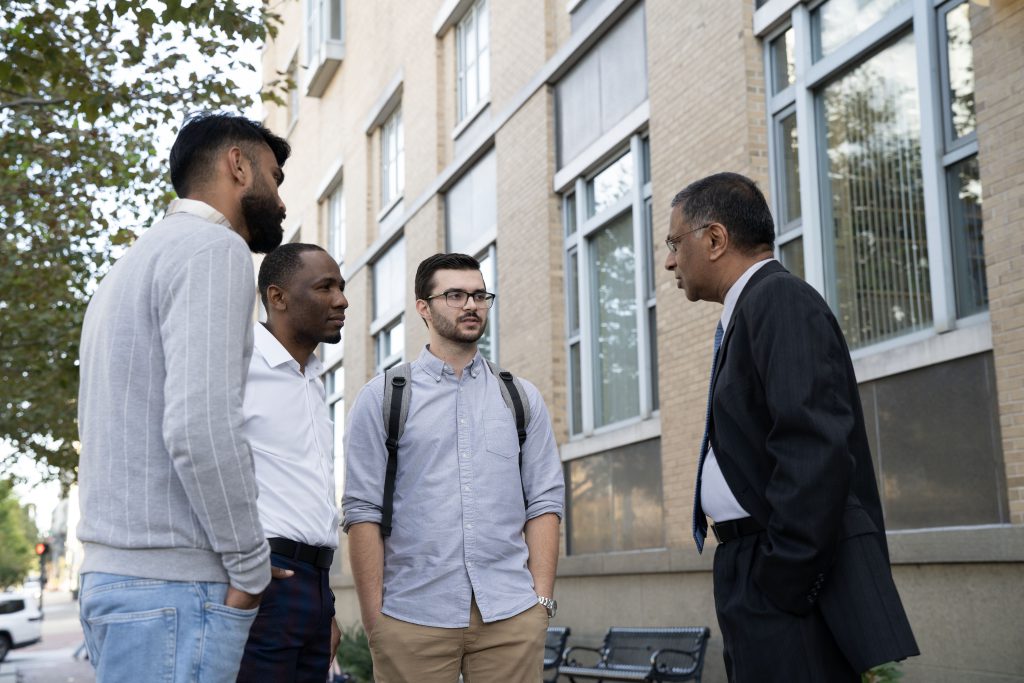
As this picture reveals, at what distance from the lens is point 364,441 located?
4.74 metres

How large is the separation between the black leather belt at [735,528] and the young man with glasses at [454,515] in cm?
128

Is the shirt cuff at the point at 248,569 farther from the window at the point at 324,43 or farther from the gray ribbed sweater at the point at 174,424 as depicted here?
the window at the point at 324,43

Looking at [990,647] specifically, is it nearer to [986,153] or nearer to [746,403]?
[986,153]

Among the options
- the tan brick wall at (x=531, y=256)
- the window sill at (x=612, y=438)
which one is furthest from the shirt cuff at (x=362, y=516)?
the tan brick wall at (x=531, y=256)

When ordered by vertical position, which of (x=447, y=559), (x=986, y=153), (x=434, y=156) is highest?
(x=434, y=156)

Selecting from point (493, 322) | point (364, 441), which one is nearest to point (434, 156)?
point (493, 322)

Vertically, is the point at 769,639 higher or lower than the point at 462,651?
higher

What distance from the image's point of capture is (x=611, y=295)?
1355 cm

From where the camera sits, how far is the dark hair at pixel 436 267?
197 inches

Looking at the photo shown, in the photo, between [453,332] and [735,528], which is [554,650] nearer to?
[453,332]

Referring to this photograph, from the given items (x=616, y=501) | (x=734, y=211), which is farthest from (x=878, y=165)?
(x=734, y=211)

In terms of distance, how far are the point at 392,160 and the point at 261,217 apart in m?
19.9

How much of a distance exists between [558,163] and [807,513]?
1202cm

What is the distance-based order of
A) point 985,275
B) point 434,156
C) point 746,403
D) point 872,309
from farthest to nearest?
1. point 434,156
2. point 872,309
3. point 985,275
4. point 746,403
